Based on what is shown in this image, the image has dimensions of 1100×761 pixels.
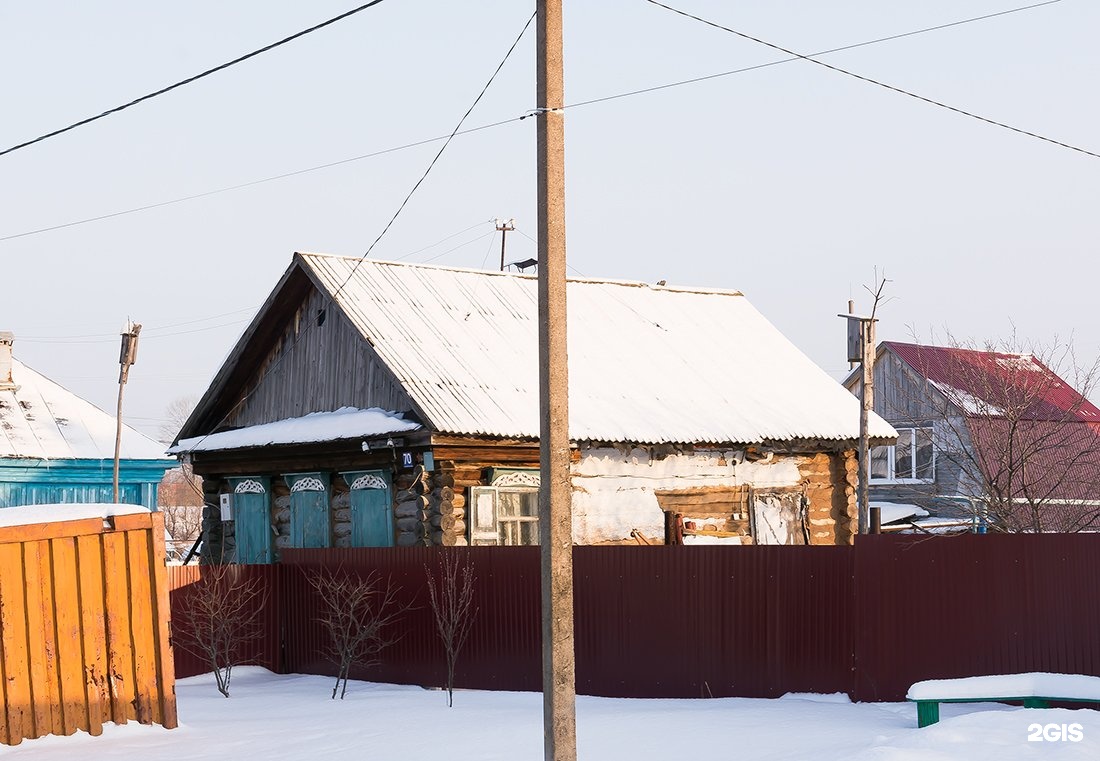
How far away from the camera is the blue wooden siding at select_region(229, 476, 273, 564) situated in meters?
22.9

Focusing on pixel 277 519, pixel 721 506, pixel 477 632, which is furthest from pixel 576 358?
pixel 477 632

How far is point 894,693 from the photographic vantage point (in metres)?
13.6

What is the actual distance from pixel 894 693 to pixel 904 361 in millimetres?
29263

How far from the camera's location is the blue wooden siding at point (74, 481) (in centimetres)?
2942

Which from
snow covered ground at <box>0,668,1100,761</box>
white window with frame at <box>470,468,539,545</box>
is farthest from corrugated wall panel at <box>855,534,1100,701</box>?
white window with frame at <box>470,468,539,545</box>

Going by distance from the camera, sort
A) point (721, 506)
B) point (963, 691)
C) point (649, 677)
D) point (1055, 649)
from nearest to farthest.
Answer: point (963, 691), point (1055, 649), point (649, 677), point (721, 506)

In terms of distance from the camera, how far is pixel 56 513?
12.8 meters

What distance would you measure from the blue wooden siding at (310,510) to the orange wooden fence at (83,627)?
319 inches

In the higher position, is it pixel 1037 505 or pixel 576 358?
pixel 576 358

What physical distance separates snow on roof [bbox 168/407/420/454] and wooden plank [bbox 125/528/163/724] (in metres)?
6.05

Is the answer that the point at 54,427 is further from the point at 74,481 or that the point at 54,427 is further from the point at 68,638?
the point at 68,638

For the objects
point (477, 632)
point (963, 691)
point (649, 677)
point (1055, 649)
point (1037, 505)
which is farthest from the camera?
point (1037, 505)

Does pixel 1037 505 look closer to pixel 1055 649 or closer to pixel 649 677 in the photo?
pixel 1055 649

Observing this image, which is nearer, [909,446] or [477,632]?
[477,632]
